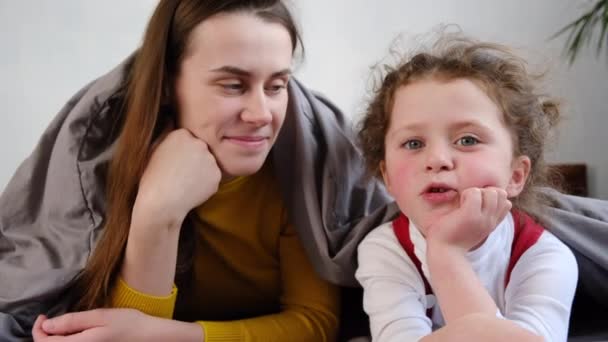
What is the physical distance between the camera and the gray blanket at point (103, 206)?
0.82 meters

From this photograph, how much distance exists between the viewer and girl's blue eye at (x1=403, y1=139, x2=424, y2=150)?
74cm

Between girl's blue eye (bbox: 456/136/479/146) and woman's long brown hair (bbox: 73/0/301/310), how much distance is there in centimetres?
29

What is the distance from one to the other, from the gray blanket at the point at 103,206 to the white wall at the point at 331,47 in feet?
1.96

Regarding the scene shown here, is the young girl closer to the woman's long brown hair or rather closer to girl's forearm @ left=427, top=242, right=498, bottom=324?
girl's forearm @ left=427, top=242, right=498, bottom=324

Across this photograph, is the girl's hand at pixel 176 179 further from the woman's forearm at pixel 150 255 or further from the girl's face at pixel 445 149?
the girl's face at pixel 445 149

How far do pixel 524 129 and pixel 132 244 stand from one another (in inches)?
19.3

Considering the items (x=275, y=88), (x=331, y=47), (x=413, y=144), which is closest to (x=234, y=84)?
(x=275, y=88)

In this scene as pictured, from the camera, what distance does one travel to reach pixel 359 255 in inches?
32.4

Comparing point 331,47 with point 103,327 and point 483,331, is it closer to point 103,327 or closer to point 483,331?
point 103,327

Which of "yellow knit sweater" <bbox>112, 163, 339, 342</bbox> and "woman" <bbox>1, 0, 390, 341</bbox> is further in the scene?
"yellow knit sweater" <bbox>112, 163, 339, 342</bbox>

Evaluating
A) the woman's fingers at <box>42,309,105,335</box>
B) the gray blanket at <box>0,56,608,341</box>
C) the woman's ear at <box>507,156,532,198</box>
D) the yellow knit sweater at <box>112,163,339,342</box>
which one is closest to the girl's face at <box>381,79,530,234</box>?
the woman's ear at <box>507,156,532,198</box>

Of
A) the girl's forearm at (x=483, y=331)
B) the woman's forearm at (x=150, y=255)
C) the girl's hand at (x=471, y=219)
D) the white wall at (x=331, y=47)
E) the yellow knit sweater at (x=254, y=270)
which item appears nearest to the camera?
the girl's forearm at (x=483, y=331)

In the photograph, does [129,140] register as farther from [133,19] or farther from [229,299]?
[133,19]

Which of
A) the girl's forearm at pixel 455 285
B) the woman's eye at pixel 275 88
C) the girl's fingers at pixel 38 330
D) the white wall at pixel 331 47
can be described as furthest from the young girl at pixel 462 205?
the white wall at pixel 331 47
